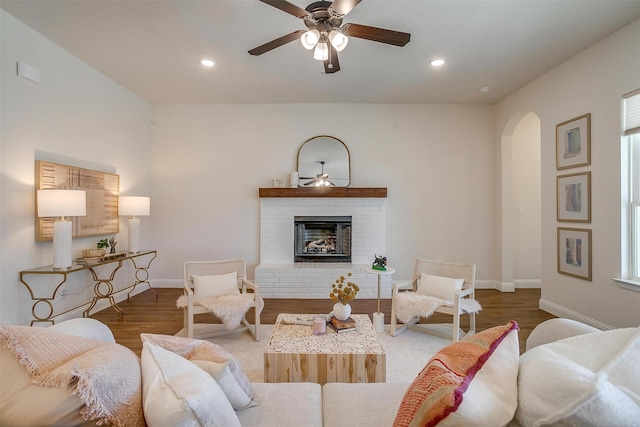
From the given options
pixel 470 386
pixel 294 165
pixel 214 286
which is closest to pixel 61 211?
pixel 214 286

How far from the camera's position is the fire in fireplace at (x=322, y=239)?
15.1ft

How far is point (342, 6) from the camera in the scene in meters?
1.76

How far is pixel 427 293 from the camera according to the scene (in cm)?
300

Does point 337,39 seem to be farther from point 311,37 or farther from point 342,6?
point 342,6

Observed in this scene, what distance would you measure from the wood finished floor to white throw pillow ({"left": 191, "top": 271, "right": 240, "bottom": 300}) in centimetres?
50

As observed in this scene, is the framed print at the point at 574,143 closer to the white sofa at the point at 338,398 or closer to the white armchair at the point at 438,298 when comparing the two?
the white armchair at the point at 438,298

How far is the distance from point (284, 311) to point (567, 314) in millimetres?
3229

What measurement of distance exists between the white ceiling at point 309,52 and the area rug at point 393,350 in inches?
111

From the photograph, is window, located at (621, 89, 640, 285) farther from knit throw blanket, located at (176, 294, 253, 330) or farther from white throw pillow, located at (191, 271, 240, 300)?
white throw pillow, located at (191, 271, 240, 300)

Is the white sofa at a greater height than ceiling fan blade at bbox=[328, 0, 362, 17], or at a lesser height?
lesser

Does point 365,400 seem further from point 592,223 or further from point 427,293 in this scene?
Result: point 592,223

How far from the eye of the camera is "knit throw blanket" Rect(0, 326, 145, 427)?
2.33ft

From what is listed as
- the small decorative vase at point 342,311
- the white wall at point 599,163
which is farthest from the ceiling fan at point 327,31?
the white wall at point 599,163

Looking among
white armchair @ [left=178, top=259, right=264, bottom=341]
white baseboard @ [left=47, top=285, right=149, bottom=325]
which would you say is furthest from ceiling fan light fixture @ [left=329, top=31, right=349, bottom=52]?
white baseboard @ [left=47, top=285, right=149, bottom=325]
